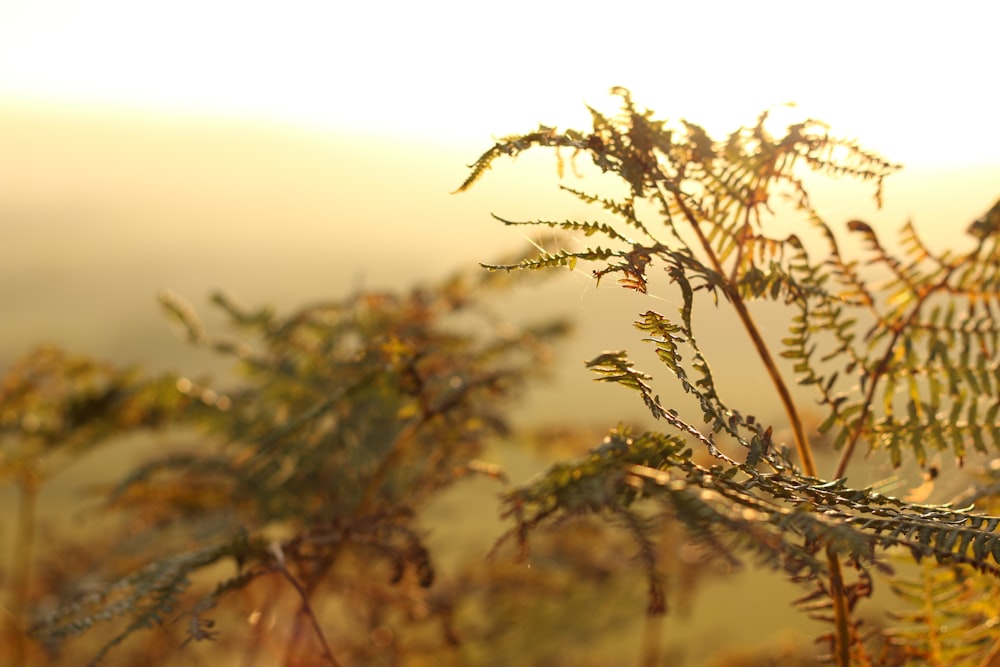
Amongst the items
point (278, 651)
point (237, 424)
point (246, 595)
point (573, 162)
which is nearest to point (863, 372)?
point (573, 162)

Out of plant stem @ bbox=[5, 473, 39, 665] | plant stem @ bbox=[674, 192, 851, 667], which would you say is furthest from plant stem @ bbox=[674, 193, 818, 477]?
plant stem @ bbox=[5, 473, 39, 665]

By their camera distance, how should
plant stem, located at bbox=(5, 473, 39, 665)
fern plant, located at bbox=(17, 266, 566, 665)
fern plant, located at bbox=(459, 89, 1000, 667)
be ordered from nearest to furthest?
1. fern plant, located at bbox=(459, 89, 1000, 667)
2. fern plant, located at bbox=(17, 266, 566, 665)
3. plant stem, located at bbox=(5, 473, 39, 665)

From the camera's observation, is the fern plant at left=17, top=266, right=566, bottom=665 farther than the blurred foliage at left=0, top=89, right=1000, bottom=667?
Result: Yes

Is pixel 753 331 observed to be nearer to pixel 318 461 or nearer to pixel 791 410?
pixel 791 410

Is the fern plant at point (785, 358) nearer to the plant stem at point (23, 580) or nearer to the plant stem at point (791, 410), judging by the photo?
the plant stem at point (791, 410)

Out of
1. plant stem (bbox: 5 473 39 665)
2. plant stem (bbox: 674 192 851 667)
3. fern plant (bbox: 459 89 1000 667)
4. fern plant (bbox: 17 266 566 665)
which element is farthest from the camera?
plant stem (bbox: 5 473 39 665)

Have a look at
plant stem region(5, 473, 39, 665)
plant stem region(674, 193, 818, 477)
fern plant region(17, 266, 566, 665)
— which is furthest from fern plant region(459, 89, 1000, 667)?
plant stem region(5, 473, 39, 665)

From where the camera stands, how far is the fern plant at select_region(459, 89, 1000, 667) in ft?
2.84

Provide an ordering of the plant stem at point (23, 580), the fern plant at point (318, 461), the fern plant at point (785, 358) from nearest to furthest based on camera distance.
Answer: the fern plant at point (785, 358) → the fern plant at point (318, 461) → the plant stem at point (23, 580)

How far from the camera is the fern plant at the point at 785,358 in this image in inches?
34.0

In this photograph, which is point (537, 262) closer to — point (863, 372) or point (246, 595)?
point (863, 372)

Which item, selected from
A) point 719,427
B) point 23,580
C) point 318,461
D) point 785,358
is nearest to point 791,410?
point 785,358

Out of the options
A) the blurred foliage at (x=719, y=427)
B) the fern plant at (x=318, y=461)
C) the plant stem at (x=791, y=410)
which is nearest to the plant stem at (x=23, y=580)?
the fern plant at (x=318, y=461)

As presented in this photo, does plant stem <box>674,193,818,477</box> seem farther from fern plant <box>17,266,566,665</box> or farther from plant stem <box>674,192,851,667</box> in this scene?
fern plant <box>17,266,566,665</box>
